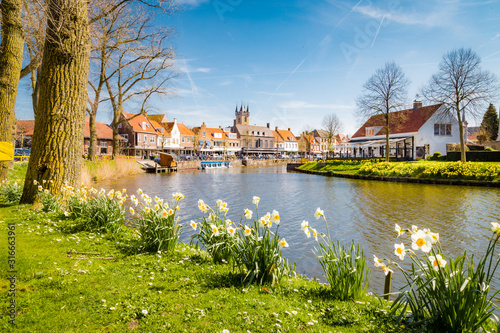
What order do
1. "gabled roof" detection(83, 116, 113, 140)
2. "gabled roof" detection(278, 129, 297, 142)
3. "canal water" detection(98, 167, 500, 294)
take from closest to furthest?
1. "canal water" detection(98, 167, 500, 294)
2. "gabled roof" detection(83, 116, 113, 140)
3. "gabled roof" detection(278, 129, 297, 142)

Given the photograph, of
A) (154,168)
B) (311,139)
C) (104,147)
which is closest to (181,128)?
(104,147)

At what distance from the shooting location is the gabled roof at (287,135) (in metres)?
110

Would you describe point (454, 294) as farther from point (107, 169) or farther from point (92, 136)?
point (92, 136)

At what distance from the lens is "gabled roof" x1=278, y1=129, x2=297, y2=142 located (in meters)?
110

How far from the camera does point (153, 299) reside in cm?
343

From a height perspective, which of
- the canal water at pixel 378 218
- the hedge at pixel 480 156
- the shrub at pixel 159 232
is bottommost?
the canal water at pixel 378 218

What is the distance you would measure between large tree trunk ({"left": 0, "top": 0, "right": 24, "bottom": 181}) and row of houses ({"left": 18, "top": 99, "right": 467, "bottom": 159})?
748 inches

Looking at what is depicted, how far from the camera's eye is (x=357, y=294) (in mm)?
3969

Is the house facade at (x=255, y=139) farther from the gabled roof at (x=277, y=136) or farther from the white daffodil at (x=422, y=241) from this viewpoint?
the white daffodil at (x=422, y=241)

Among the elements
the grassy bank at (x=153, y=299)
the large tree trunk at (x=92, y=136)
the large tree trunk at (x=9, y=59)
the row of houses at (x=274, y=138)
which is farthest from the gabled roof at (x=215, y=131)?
the grassy bank at (x=153, y=299)

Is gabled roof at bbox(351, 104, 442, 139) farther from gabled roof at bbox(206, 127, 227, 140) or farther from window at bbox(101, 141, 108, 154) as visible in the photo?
gabled roof at bbox(206, 127, 227, 140)

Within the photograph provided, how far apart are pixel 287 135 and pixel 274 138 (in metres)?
8.13

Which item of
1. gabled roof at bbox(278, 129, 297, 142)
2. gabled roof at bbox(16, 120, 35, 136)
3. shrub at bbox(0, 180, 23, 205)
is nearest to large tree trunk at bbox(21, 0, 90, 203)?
shrub at bbox(0, 180, 23, 205)

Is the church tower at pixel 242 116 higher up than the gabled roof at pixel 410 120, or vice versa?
the church tower at pixel 242 116
